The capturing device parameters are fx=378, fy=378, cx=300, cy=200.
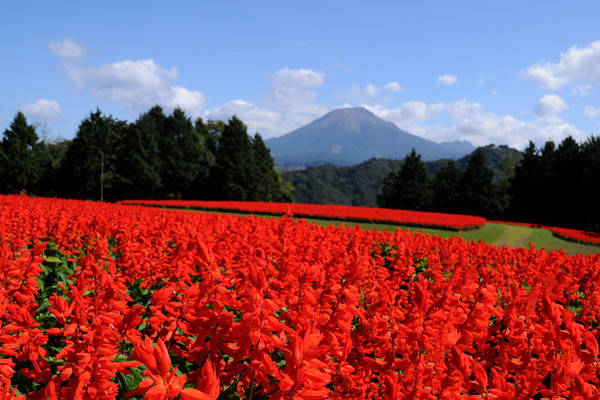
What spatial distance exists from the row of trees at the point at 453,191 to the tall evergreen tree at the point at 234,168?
69.6 feet

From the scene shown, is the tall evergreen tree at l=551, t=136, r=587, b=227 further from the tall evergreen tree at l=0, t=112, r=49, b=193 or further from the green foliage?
the tall evergreen tree at l=0, t=112, r=49, b=193

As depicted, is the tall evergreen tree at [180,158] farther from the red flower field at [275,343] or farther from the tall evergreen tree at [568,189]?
the red flower field at [275,343]

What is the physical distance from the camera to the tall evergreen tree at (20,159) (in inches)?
2029

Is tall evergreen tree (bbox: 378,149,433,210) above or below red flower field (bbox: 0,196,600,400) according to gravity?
above

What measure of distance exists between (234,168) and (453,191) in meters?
31.2

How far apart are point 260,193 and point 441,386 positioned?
166 feet

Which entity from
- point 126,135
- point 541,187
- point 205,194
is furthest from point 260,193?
point 541,187

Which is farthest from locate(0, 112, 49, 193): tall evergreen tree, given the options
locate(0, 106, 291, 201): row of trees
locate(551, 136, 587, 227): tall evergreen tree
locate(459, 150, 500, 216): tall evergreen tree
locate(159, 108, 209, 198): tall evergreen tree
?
locate(551, 136, 587, 227): tall evergreen tree

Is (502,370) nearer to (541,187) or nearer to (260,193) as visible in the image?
(260,193)

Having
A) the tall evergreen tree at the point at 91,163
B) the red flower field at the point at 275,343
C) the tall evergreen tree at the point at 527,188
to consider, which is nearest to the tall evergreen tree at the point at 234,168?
the tall evergreen tree at the point at 91,163

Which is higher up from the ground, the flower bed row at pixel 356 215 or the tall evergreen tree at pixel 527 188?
the tall evergreen tree at pixel 527 188

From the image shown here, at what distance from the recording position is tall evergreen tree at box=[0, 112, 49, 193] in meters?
51.5

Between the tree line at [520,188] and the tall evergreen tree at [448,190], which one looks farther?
the tall evergreen tree at [448,190]

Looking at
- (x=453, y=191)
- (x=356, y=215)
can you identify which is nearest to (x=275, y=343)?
(x=356, y=215)
